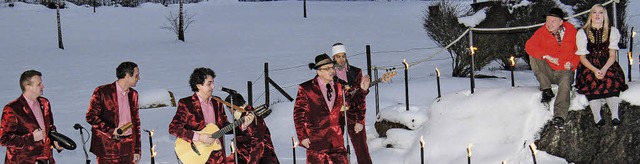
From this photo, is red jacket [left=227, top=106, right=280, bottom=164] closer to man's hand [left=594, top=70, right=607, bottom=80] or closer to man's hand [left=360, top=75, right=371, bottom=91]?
man's hand [left=360, top=75, right=371, bottom=91]

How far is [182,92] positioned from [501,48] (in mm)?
7111

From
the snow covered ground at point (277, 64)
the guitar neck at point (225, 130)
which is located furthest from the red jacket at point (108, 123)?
the snow covered ground at point (277, 64)

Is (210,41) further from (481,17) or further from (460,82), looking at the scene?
(460,82)

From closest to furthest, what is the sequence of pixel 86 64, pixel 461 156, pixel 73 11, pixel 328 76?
1. pixel 328 76
2. pixel 461 156
3. pixel 86 64
4. pixel 73 11

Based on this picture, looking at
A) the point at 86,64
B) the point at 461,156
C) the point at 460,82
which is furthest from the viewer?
the point at 86,64

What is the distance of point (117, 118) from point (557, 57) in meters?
4.02

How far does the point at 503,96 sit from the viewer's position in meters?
8.15

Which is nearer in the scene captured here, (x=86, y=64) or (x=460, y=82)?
(x=460, y=82)

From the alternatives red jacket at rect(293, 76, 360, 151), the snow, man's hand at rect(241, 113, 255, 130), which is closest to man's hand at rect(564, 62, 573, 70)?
red jacket at rect(293, 76, 360, 151)

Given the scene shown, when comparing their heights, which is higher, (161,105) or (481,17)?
(481,17)

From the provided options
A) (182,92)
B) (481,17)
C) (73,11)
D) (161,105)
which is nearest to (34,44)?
(73,11)

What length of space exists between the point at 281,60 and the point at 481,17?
9.28m

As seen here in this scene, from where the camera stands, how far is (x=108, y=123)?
739cm

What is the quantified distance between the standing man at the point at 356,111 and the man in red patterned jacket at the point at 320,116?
259 millimetres
